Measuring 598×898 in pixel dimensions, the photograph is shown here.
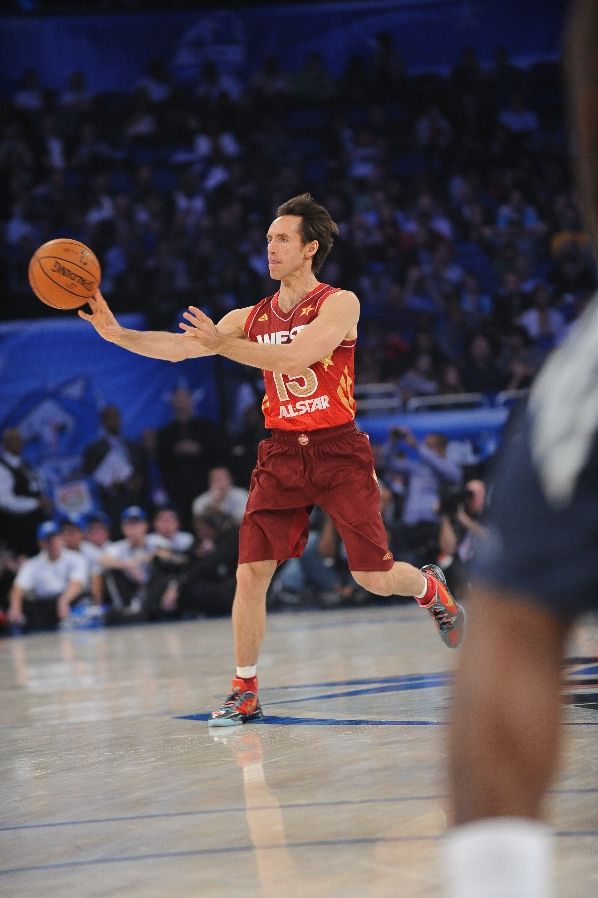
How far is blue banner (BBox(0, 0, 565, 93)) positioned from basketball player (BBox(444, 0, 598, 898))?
17.3 meters

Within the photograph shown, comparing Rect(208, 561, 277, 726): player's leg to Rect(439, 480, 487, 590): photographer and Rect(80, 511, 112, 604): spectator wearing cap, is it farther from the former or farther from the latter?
Rect(80, 511, 112, 604): spectator wearing cap

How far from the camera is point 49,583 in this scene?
12461mm

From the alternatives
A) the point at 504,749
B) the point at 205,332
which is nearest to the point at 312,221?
the point at 205,332

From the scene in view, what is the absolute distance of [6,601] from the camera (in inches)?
499

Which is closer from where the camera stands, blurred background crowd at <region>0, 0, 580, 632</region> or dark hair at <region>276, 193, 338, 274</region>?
dark hair at <region>276, 193, 338, 274</region>

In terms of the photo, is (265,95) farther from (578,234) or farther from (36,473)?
(36,473)

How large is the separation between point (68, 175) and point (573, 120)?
15663mm

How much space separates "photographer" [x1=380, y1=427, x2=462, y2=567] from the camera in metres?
12.9

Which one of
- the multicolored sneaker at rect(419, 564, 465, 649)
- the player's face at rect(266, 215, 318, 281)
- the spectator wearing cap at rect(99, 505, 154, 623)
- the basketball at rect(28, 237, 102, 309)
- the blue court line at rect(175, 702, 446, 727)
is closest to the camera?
the blue court line at rect(175, 702, 446, 727)

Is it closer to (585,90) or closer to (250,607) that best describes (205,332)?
(250,607)

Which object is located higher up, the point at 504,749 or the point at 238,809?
the point at 504,749

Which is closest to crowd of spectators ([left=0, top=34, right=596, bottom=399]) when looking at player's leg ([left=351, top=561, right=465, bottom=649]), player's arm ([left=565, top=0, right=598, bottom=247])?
player's leg ([left=351, top=561, right=465, bottom=649])

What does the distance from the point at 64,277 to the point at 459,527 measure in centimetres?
717

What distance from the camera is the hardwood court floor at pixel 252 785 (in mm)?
2656
